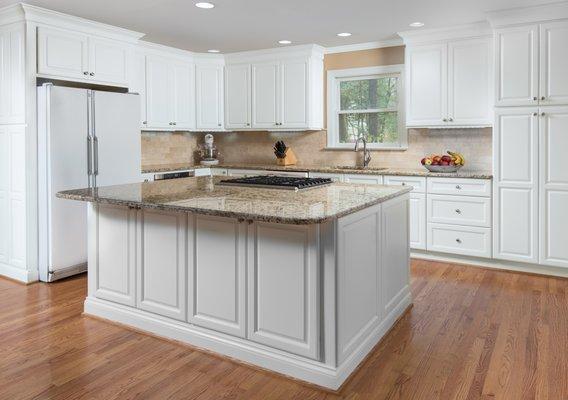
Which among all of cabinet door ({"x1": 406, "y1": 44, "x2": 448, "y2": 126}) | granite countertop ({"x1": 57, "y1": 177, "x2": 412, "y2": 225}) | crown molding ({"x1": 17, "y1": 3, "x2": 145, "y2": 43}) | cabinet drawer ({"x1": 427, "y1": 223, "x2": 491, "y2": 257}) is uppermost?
crown molding ({"x1": 17, "y1": 3, "x2": 145, "y2": 43})

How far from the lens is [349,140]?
602 centimetres

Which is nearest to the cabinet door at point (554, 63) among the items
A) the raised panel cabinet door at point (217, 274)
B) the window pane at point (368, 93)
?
the window pane at point (368, 93)

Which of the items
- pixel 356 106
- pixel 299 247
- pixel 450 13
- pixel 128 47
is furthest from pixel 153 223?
pixel 356 106

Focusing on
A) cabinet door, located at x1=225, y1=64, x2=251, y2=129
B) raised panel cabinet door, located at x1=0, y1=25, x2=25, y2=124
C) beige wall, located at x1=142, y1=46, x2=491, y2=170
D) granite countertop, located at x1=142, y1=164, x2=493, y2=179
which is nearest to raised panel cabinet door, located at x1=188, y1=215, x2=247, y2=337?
raised panel cabinet door, located at x1=0, y1=25, x2=25, y2=124

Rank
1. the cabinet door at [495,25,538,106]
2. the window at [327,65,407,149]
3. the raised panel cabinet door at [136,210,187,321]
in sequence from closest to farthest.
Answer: the raised panel cabinet door at [136,210,187,321]
the cabinet door at [495,25,538,106]
the window at [327,65,407,149]

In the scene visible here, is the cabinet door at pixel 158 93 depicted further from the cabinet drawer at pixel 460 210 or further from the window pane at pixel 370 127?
the cabinet drawer at pixel 460 210

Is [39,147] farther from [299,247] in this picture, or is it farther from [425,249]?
[425,249]

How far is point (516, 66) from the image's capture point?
170 inches

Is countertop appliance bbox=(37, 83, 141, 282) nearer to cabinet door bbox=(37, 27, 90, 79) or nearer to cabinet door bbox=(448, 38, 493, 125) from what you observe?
cabinet door bbox=(37, 27, 90, 79)

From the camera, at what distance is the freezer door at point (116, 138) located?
4.39 metres

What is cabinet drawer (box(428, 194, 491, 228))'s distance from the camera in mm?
4574

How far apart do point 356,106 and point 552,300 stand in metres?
3.20

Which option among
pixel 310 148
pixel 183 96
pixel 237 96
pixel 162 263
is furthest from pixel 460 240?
pixel 183 96

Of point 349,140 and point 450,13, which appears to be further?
point 349,140
